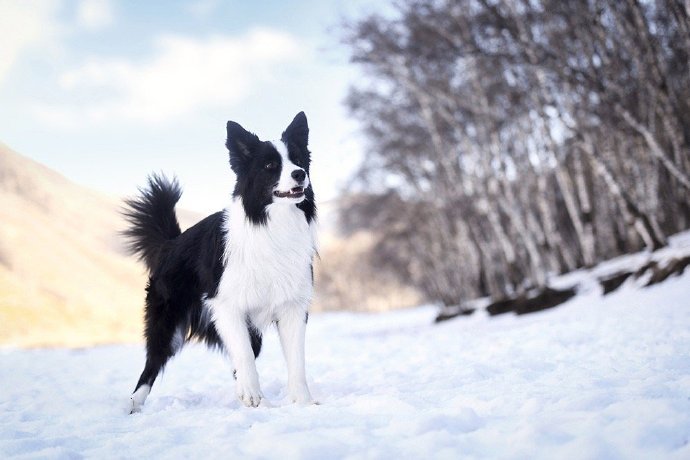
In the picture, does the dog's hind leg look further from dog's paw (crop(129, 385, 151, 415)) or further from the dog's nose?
the dog's nose

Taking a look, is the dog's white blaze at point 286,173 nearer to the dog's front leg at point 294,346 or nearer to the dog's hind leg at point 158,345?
the dog's front leg at point 294,346

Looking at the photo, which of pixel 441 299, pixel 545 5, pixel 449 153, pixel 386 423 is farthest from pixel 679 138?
pixel 441 299

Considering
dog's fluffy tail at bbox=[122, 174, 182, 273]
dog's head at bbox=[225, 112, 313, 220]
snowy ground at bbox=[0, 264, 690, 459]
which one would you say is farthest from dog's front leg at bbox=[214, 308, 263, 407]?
dog's fluffy tail at bbox=[122, 174, 182, 273]

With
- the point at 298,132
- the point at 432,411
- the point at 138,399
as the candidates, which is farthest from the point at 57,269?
the point at 432,411

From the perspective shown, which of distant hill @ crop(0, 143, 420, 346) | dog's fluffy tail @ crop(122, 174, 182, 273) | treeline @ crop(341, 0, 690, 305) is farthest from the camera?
distant hill @ crop(0, 143, 420, 346)

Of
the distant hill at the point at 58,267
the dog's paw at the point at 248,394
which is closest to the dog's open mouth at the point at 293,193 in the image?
the dog's paw at the point at 248,394

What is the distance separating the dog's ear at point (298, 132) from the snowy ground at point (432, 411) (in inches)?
81.8

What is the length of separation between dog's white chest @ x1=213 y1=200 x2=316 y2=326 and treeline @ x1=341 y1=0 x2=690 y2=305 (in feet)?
20.8

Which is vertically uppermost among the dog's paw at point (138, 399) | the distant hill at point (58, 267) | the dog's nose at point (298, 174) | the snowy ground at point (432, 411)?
the distant hill at point (58, 267)

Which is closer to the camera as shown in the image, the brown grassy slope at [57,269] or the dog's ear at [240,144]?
the dog's ear at [240,144]

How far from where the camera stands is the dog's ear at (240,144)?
3.83 metres

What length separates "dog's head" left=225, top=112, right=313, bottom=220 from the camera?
3.67 meters

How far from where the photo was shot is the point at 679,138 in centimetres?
900

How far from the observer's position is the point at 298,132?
4074 mm
